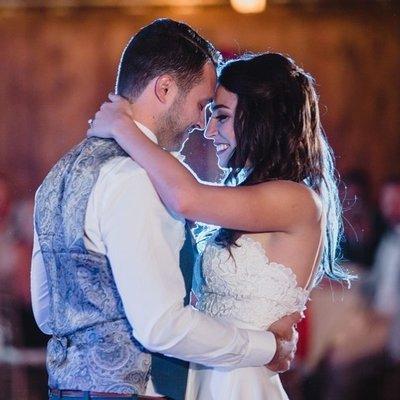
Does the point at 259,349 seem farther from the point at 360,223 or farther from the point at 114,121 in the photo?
the point at 360,223

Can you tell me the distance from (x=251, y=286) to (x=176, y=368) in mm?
319

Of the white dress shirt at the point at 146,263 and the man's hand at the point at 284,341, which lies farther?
the man's hand at the point at 284,341

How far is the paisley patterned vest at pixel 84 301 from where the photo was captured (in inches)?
86.1

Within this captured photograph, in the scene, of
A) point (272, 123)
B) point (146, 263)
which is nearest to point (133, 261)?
point (146, 263)

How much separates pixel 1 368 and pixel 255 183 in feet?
9.97

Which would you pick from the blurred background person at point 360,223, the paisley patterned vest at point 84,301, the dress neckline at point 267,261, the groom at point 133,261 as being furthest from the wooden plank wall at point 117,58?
the paisley patterned vest at point 84,301

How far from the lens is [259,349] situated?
91.7 inches

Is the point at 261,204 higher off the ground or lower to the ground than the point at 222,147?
lower

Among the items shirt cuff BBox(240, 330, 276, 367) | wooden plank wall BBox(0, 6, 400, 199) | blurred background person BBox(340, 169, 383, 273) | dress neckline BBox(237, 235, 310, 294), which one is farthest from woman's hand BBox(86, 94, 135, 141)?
wooden plank wall BBox(0, 6, 400, 199)

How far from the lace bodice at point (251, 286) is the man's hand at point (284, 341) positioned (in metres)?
0.02

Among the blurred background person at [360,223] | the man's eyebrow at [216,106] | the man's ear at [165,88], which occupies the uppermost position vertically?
the man's ear at [165,88]

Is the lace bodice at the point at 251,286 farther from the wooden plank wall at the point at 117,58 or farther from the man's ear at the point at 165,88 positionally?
the wooden plank wall at the point at 117,58

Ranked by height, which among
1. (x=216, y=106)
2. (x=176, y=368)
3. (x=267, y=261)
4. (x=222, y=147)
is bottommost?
(x=176, y=368)

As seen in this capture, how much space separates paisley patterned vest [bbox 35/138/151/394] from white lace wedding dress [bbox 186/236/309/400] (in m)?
0.28
